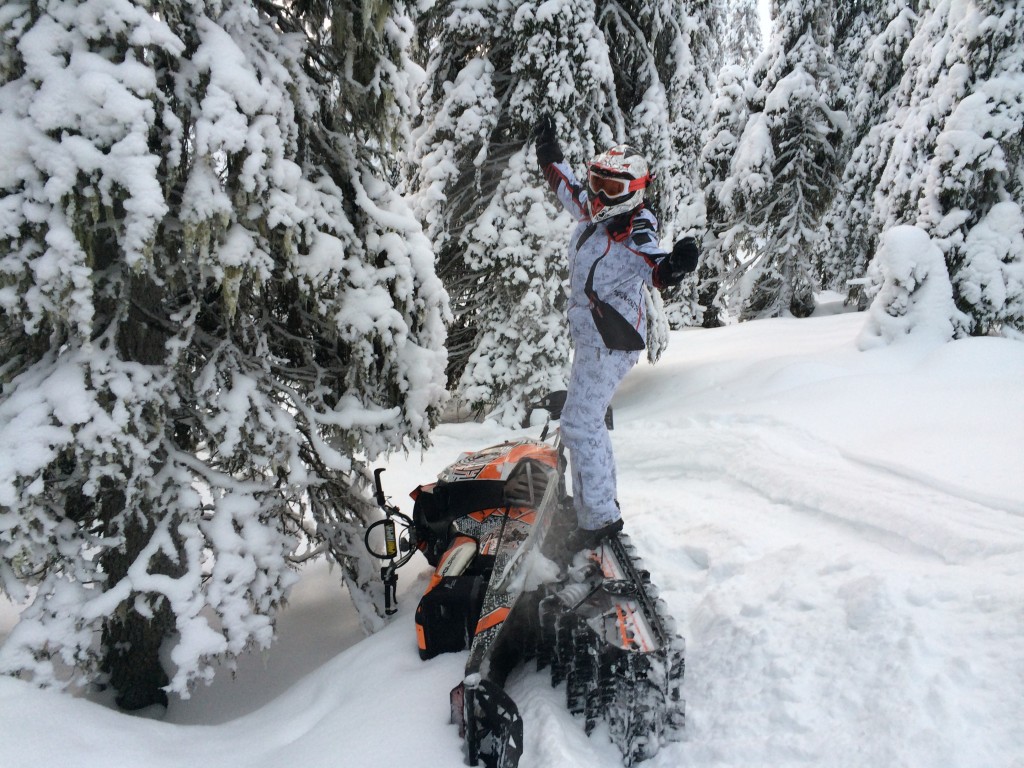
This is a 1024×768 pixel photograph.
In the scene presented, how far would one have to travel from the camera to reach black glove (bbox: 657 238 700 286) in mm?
3197

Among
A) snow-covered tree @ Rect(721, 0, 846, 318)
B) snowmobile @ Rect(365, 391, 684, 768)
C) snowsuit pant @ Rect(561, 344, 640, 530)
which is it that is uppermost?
snow-covered tree @ Rect(721, 0, 846, 318)

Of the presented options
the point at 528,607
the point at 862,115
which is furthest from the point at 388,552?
the point at 862,115

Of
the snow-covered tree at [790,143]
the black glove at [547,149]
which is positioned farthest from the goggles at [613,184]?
the snow-covered tree at [790,143]

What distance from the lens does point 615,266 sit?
3.64m

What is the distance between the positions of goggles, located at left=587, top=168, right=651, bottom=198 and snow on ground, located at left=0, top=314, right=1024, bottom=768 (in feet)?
8.02

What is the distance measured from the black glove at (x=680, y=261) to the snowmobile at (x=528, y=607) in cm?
130

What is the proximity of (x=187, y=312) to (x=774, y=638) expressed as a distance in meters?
3.67

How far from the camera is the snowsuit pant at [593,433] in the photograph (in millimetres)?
3771

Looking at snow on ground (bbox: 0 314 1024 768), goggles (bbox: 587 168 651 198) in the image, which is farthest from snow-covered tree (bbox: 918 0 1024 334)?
goggles (bbox: 587 168 651 198)

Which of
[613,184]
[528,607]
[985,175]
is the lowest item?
[528,607]

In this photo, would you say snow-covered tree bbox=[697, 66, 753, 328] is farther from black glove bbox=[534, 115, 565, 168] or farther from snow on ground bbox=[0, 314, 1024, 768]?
black glove bbox=[534, 115, 565, 168]

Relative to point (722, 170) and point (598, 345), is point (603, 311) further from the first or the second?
point (722, 170)

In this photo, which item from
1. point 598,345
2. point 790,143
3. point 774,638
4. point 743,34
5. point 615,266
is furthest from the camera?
point 743,34

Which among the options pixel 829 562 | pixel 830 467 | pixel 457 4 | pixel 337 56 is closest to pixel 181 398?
pixel 337 56
